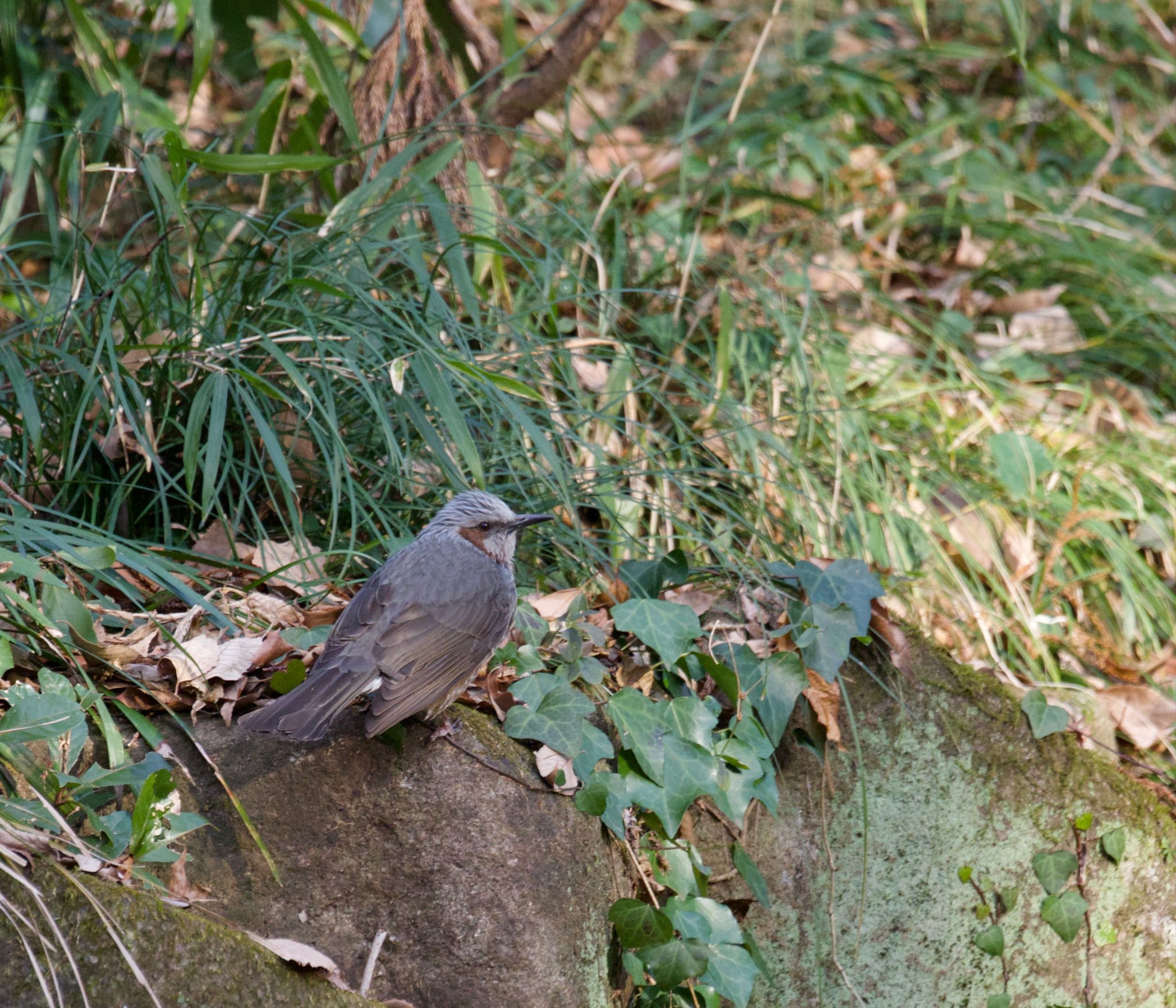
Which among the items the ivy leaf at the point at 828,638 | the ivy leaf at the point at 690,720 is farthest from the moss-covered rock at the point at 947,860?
the ivy leaf at the point at 690,720

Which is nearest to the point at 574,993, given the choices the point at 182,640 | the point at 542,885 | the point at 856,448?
the point at 542,885

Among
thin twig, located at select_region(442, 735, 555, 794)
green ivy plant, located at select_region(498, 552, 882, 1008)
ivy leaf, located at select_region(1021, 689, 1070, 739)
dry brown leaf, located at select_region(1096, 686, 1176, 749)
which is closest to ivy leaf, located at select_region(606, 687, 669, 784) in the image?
green ivy plant, located at select_region(498, 552, 882, 1008)

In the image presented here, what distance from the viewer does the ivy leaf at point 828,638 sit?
9.83 ft

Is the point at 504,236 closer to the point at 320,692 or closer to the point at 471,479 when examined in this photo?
the point at 471,479

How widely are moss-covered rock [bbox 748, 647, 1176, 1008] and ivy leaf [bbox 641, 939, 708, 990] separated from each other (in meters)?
0.47

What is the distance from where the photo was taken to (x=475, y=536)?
318 centimetres

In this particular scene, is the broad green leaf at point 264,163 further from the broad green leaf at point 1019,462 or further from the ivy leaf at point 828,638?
the broad green leaf at point 1019,462

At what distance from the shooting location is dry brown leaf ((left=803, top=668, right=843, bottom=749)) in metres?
3.07

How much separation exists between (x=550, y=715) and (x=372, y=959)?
652 millimetres

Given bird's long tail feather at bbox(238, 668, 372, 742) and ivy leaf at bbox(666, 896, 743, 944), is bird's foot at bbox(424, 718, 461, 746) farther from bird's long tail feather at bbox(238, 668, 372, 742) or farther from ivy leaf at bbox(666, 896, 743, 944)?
ivy leaf at bbox(666, 896, 743, 944)

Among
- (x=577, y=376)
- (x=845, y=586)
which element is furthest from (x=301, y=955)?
(x=577, y=376)

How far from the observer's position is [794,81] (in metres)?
6.46

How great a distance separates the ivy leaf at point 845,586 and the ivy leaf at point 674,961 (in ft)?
3.03

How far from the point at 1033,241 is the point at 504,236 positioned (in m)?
2.68
